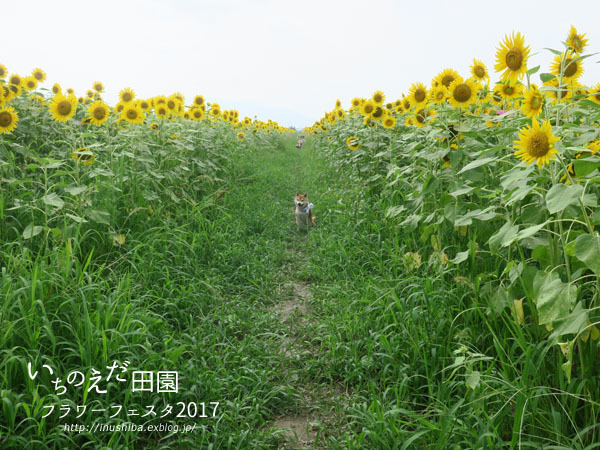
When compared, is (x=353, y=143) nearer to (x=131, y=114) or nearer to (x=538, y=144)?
(x=131, y=114)

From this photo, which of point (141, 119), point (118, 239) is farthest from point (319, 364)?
point (141, 119)

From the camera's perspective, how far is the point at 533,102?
86.7 inches

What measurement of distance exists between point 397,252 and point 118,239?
2213 millimetres

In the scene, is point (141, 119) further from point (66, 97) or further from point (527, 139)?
point (527, 139)

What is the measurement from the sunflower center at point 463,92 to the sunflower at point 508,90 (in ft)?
0.79

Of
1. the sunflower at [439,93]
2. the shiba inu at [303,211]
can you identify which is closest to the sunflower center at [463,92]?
the sunflower at [439,93]

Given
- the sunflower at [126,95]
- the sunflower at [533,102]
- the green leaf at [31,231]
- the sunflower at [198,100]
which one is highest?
the sunflower at [198,100]

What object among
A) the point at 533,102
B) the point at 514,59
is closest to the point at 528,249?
the point at 533,102

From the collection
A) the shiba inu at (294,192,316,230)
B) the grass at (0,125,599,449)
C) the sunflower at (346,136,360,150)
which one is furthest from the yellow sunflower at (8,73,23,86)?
the sunflower at (346,136,360,150)

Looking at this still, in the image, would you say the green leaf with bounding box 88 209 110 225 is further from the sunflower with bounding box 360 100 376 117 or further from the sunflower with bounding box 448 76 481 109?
the sunflower with bounding box 360 100 376 117

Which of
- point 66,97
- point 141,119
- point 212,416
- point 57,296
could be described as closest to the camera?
point 212,416

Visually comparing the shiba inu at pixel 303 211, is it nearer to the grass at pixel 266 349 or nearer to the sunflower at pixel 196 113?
the grass at pixel 266 349

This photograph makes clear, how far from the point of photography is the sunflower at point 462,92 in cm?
293

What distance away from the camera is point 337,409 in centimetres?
209
